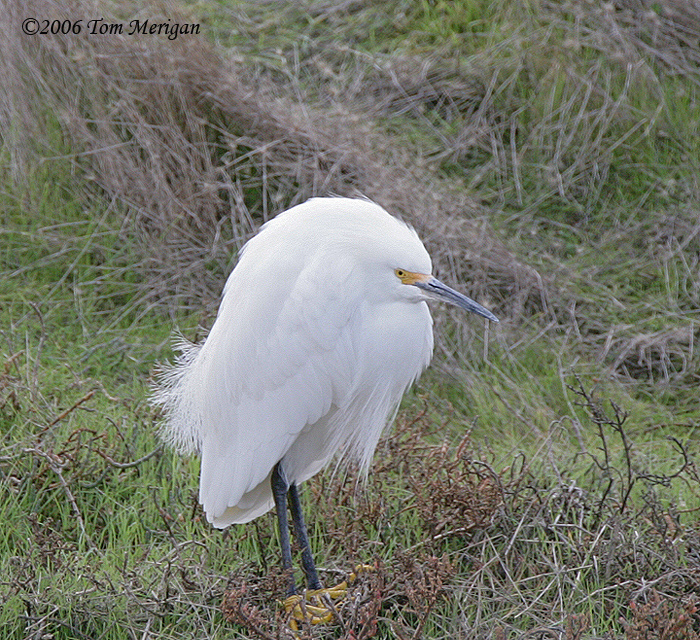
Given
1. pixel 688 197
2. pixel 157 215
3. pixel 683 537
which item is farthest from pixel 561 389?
pixel 157 215

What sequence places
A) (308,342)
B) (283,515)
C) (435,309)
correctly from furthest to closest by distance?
(435,309), (283,515), (308,342)

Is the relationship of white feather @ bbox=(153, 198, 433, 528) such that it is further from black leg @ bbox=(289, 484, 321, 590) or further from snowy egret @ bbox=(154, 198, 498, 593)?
black leg @ bbox=(289, 484, 321, 590)

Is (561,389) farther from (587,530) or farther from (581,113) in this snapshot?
(581,113)

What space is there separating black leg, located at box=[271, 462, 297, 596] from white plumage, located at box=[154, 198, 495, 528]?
0.05 metres

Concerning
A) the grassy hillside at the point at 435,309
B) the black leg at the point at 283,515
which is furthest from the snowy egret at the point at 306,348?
the grassy hillside at the point at 435,309

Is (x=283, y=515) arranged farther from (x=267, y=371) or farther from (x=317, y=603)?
(x=267, y=371)

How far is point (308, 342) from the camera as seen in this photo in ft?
8.61

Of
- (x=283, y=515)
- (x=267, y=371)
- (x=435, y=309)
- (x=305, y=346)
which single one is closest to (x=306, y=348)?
(x=305, y=346)

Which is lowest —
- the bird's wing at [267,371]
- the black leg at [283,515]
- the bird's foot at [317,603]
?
the bird's foot at [317,603]

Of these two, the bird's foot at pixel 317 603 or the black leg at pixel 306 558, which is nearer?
the bird's foot at pixel 317 603

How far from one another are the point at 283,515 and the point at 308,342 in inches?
20.4

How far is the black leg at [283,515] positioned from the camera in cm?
271

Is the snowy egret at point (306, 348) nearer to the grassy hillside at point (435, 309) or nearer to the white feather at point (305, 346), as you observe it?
the white feather at point (305, 346)

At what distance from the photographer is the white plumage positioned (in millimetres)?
2568
